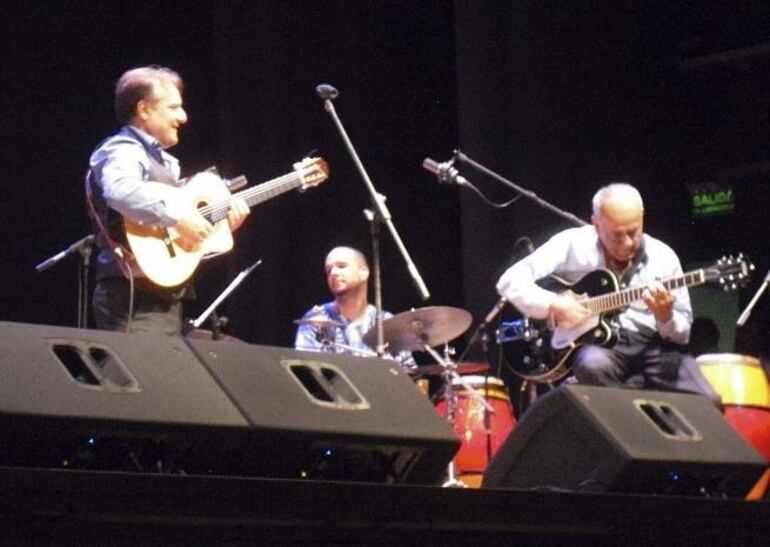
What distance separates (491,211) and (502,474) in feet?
14.2

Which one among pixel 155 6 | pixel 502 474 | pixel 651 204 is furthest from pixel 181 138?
pixel 502 474

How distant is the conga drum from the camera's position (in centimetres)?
624

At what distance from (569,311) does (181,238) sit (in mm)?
1780

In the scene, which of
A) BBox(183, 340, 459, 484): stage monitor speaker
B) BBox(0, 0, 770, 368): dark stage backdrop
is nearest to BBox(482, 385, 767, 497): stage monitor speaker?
BBox(183, 340, 459, 484): stage monitor speaker

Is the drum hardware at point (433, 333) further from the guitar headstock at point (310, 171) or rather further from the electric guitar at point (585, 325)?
the guitar headstock at point (310, 171)

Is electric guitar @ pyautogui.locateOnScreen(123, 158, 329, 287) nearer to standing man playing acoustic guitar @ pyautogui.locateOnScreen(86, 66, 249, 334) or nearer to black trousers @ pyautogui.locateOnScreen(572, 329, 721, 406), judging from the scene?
standing man playing acoustic guitar @ pyautogui.locateOnScreen(86, 66, 249, 334)

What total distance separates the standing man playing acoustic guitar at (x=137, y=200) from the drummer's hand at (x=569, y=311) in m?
1.61

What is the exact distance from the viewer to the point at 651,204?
873 centimetres

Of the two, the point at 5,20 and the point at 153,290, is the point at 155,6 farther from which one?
the point at 153,290

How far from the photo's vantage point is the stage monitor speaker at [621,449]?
341 centimetres

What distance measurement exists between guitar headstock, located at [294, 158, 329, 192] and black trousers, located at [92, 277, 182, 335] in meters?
1.16

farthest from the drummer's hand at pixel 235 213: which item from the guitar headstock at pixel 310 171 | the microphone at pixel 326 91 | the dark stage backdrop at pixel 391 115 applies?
the dark stage backdrop at pixel 391 115

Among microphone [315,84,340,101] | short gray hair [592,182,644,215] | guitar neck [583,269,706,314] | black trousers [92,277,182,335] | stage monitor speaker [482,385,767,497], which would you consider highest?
microphone [315,84,340,101]

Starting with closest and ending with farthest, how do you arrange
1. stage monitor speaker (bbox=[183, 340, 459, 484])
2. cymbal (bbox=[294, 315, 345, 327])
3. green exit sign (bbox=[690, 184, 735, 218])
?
stage monitor speaker (bbox=[183, 340, 459, 484]) → cymbal (bbox=[294, 315, 345, 327]) → green exit sign (bbox=[690, 184, 735, 218])
